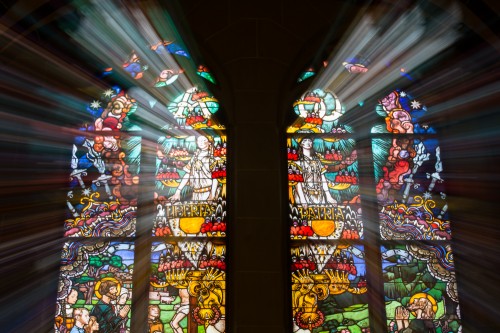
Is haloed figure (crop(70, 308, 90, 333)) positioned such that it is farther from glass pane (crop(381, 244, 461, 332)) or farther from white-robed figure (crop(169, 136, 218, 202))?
glass pane (crop(381, 244, 461, 332))

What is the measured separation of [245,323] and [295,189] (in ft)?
3.04

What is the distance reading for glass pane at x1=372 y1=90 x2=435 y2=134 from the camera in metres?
3.87

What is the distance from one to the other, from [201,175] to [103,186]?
647mm

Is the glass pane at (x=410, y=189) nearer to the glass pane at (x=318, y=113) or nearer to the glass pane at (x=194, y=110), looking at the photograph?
the glass pane at (x=318, y=113)

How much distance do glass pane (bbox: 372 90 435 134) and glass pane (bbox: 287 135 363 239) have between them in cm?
31

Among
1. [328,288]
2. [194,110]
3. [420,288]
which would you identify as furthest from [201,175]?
[420,288]

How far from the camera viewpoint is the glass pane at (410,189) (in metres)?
3.59

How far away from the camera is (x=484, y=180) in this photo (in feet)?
11.6

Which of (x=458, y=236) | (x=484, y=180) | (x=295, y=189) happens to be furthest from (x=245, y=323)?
(x=484, y=180)

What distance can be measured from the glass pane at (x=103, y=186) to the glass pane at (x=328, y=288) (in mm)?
1100

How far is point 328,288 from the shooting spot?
3426 millimetres

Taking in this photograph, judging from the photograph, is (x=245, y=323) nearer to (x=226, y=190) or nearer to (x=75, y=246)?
(x=226, y=190)

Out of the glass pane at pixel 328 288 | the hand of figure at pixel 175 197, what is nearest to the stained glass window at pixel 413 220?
the glass pane at pixel 328 288

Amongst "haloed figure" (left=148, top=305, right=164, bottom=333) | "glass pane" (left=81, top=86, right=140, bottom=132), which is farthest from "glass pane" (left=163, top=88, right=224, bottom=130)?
"haloed figure" (left=148, top=305, right=164, bottom=333)
